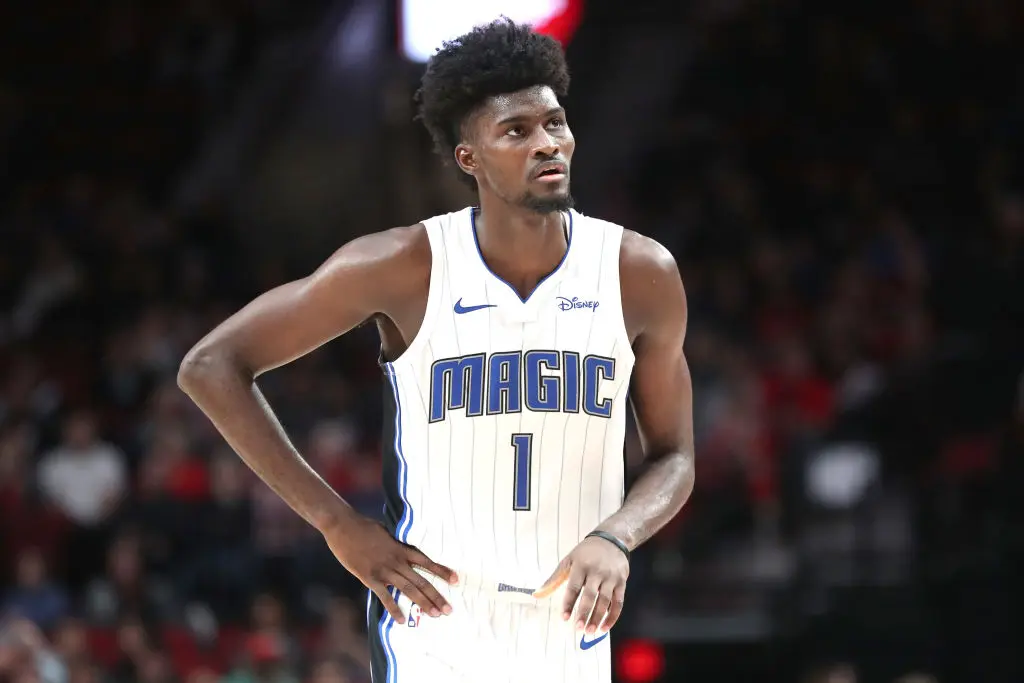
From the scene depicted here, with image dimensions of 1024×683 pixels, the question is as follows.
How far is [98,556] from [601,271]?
763cm

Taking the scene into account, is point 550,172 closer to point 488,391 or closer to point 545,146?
point 545,146

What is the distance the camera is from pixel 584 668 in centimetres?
427

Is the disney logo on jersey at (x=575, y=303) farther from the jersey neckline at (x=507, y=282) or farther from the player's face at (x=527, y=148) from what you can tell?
the player's face at (x=527, y=148)

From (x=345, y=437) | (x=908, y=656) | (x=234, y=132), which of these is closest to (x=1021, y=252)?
(x=908, y=656)

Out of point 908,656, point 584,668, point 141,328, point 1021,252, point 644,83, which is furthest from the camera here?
point 644,83

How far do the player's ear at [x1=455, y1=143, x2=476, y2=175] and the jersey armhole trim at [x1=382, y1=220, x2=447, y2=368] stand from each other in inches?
8.3

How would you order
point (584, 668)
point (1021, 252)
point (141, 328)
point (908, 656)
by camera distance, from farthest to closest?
point (141, 328), point (1021, 252), point (908, 656), point (584, 668)

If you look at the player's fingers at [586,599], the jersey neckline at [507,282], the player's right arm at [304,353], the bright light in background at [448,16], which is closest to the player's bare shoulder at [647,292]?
the jersey neckline at [507,282]

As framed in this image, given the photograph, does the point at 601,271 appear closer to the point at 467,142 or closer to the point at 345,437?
the point at 467,142

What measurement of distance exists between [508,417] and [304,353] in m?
0.62

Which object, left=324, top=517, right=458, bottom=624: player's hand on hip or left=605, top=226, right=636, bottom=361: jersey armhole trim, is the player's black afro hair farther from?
left=324, top=517, right=458, bottom=624: player's hand on hip

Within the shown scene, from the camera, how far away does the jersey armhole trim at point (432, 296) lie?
171 inches

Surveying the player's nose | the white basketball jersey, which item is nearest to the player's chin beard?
the player's nose

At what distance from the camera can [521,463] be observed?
14.1ft
